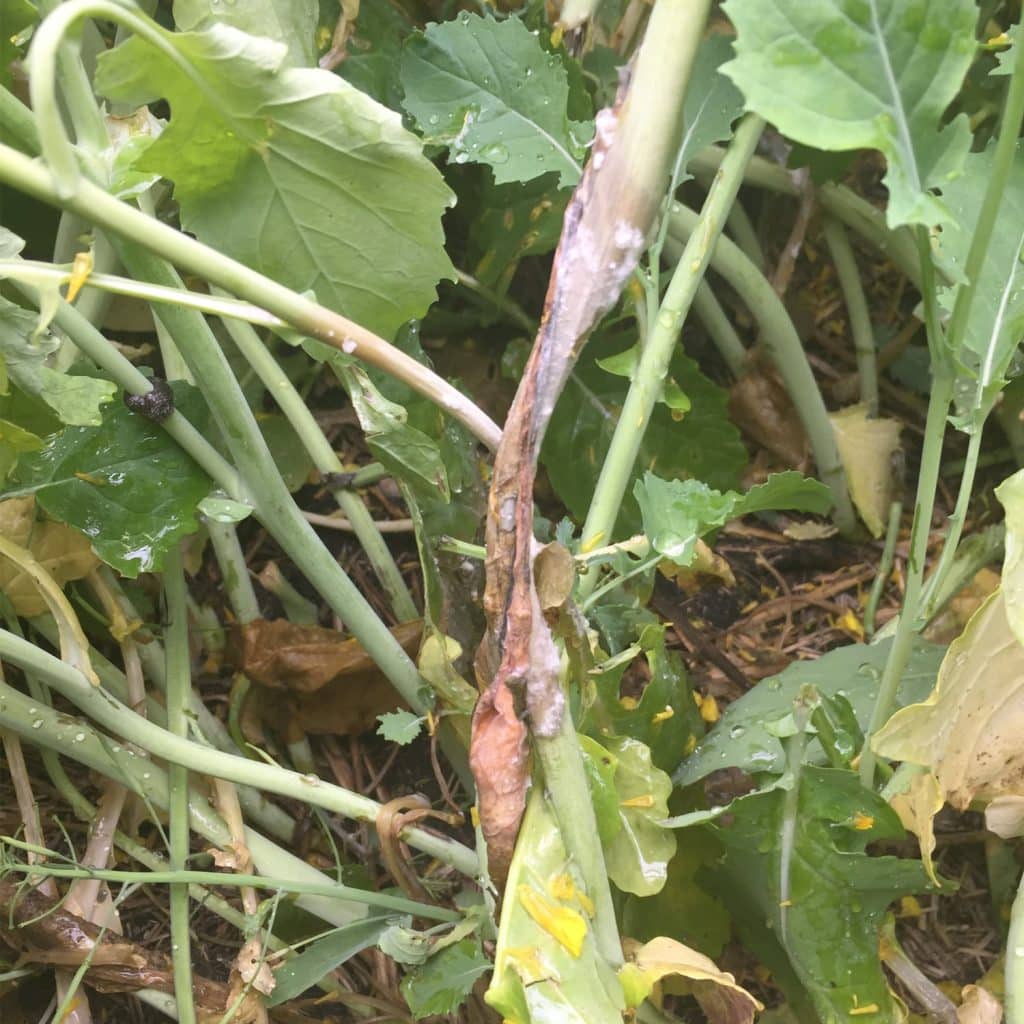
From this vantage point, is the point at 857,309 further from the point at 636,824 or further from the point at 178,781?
the point at 178,781

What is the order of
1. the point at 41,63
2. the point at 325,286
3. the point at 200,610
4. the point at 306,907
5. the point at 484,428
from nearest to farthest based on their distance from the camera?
the point at 41,63 → the point at 484,428 → the point at 325,286 → the point at 306,907 → the point at 200,610

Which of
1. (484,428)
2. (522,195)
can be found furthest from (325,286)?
(522,195)

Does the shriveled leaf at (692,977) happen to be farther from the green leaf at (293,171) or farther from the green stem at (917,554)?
the green leaf at (293,171)

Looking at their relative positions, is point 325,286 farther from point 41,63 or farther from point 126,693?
point 126,693

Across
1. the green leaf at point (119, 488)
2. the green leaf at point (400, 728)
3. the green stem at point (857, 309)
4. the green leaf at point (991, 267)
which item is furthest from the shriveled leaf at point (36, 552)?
the green stem at point (857, 309)

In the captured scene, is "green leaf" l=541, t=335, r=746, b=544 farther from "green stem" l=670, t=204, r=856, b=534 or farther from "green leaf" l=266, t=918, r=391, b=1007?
"green leaf" l=266, t=918, r=391, b=1007

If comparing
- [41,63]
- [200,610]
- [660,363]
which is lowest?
[200,610]

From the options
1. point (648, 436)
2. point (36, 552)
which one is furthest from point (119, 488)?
point (648, 436)

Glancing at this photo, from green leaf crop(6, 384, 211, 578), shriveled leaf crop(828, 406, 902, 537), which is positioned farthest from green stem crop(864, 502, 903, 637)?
green leaf crop(6, 384, 211, 578)
